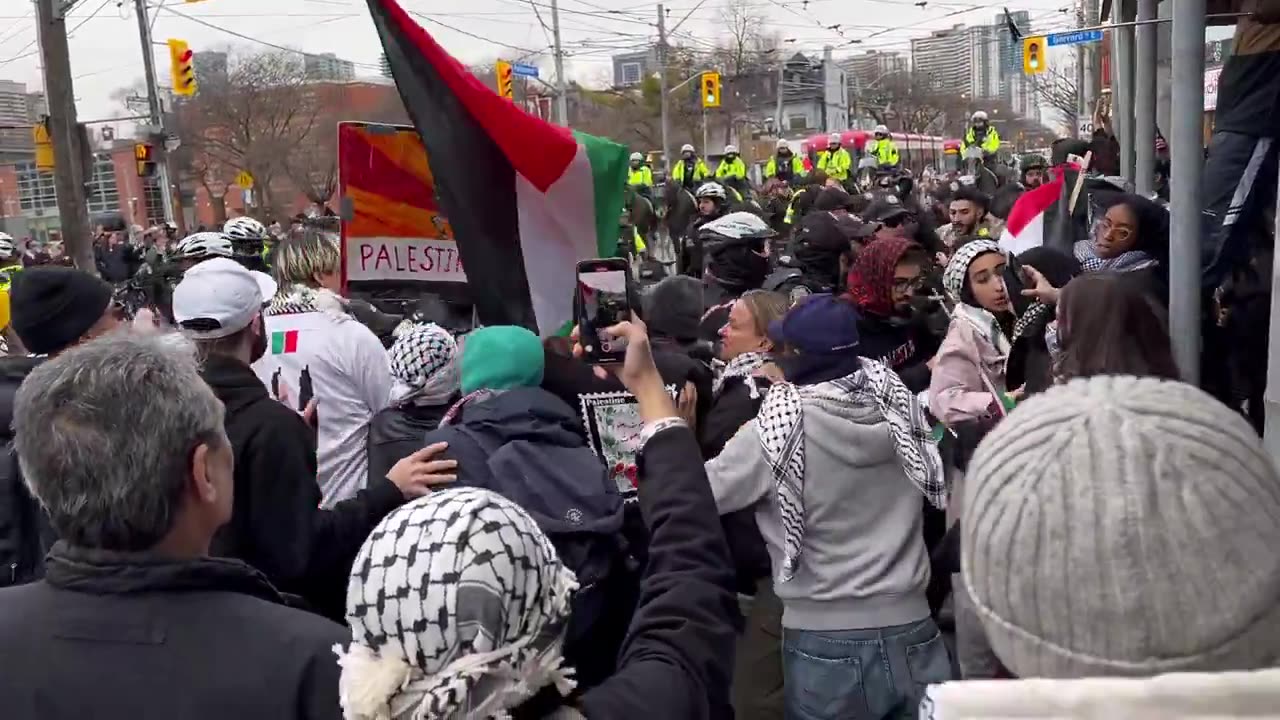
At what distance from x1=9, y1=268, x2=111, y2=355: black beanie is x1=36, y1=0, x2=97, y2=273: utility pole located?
51.4 ft

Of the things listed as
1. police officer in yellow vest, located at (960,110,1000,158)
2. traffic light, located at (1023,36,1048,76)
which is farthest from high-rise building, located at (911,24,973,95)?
police officer in yellow vest, located at (960,110,1000,158)

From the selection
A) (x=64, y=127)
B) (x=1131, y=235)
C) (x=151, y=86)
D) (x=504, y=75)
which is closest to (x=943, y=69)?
(x=504, y=75)

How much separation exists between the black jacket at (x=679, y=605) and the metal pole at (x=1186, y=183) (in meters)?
2.38

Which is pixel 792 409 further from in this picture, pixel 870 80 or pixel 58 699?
pixel 870 80

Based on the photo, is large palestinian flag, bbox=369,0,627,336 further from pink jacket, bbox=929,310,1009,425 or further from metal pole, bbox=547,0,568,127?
metal pole, bbox=547,0,568,127

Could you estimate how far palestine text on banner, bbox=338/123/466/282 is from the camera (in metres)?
5.19

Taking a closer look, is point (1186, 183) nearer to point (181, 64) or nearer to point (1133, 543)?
point (1133, 543)

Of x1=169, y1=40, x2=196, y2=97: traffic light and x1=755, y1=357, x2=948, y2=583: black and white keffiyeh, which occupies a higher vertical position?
x1=169, y1=40, x2=196, y2=97: traffic light

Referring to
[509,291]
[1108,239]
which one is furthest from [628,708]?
[1108,239]

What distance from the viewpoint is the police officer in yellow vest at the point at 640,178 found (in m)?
18.9

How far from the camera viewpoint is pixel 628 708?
187 cm

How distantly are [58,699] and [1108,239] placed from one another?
4658mm

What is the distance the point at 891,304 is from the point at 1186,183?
4.69 ft

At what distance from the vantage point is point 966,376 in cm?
439
